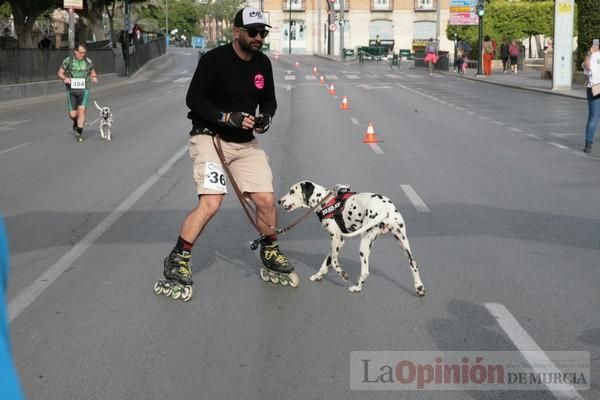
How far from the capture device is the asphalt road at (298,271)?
17.4 feet

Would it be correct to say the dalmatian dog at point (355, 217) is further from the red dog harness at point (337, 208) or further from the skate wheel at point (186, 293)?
the skate wheel at point (186, 293)

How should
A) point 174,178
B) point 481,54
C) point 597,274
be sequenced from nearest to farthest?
point 597,274, point 174,178, point 481,54

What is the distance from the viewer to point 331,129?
859 inches

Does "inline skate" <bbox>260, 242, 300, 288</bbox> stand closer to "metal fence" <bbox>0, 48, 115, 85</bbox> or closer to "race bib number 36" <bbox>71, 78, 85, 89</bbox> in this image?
"race bib number 36" <bbox>71, 78, 85, 89</bbox>

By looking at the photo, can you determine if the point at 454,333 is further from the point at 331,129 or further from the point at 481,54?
the point at 481,54

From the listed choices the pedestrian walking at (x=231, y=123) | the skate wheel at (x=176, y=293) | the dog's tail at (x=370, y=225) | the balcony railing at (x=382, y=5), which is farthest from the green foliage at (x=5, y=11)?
the dog's tail at (x=370, y=225)

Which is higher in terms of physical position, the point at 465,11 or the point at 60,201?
the point at 465,11

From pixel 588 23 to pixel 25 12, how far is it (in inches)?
1208

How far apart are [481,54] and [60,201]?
42112 mm

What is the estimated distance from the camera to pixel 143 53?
213 feet

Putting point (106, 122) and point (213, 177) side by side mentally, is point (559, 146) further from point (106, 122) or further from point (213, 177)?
point (213, 177)

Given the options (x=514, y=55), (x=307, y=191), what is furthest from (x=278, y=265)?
(x=514, y=55)

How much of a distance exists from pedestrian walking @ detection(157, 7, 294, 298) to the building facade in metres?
104

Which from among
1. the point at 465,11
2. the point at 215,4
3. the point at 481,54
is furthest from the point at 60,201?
the point at 215,4
